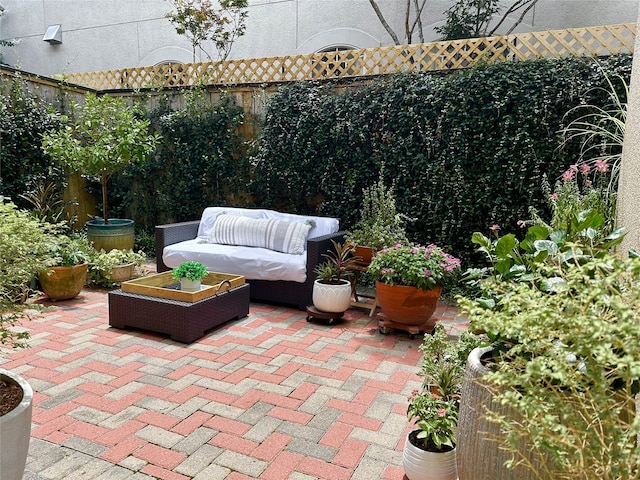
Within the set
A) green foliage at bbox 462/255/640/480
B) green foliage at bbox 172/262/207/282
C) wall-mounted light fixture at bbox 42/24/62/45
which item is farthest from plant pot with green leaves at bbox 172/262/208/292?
wall-mounted light fixture at bbox 42/24/62/45

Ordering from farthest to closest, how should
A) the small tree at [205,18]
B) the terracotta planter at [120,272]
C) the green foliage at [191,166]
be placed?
the small tree at [205,18] < the green foliage at [191,166] < the terracotta planter at [120,272]

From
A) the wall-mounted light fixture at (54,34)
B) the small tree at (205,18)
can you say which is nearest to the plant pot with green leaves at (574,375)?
the small tree at (205,18)

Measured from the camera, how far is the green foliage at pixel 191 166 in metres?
5.96

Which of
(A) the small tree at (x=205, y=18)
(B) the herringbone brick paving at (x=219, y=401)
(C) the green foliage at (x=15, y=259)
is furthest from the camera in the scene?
(A) the small tree at (x=205, y=18)

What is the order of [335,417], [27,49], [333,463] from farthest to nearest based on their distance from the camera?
[27,49] → [335,417] → [333,463]

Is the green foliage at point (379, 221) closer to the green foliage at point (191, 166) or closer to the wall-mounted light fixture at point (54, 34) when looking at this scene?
the green foliage at point (191, 166)

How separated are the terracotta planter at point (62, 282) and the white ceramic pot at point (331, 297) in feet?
7.73

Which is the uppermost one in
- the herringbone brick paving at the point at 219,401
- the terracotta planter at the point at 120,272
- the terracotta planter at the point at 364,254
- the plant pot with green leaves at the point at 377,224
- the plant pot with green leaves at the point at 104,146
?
the plant pot with green leaves at the point at 104,146

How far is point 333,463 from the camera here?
197cm

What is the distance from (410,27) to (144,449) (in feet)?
24.1

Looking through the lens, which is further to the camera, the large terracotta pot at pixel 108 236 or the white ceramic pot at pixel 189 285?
the large terracotta pot at pixel 108 236

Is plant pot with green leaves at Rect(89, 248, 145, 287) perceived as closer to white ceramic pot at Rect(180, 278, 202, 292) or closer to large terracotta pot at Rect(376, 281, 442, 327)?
white ceramic pot at Rect(180, 278, 202, 292)

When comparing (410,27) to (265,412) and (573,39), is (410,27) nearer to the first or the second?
(573,39)

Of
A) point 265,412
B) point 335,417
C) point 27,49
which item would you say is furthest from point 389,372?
point 27,49
